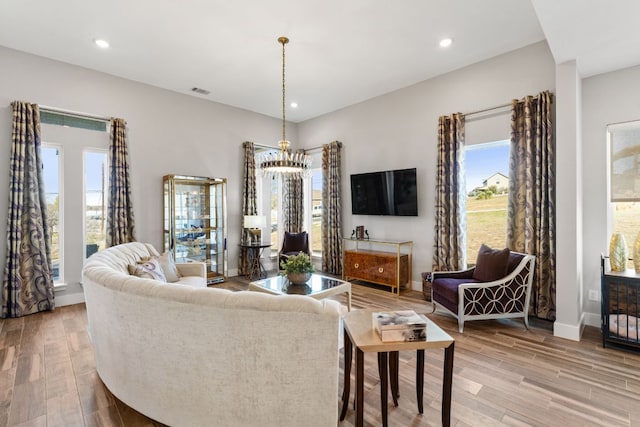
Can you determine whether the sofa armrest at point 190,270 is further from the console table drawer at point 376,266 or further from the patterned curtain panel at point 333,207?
the patterned curtain panel at point 333,207

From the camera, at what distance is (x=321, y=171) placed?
6.60 meters

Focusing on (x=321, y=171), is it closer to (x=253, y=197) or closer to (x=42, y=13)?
(x=253, y=197)

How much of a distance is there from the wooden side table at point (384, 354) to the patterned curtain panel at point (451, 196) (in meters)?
2.69

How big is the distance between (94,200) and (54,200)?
45 centimetres

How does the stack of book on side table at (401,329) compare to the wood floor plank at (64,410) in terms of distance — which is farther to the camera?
the wood floor plank at (64,410)

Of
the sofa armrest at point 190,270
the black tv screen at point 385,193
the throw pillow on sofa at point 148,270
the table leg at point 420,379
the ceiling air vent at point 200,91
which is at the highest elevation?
the ceiling air vent at point 200,91

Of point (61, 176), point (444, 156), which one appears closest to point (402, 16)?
point (444, 156)

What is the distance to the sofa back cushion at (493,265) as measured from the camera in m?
3.49

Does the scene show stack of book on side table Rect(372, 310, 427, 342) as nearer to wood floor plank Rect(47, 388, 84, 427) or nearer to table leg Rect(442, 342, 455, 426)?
table leg Rect(442, 342, 455, 426)

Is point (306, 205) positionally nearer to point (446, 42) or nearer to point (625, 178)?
point (446, 42)

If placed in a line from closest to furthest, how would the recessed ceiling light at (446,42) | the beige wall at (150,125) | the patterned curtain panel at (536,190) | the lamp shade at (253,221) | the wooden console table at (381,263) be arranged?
the patterned curtain panel at (536,190) < the recessed ceiling light at (446,42) < the beige wall at (150,125) < the wooden console table at (381,263) < the lamp shade at (253,221)

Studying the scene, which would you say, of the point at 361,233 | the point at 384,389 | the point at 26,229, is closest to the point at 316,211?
the point at 361,233

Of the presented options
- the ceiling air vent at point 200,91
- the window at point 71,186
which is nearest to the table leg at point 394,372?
the window at point 71,186

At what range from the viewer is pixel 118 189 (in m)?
4.51
